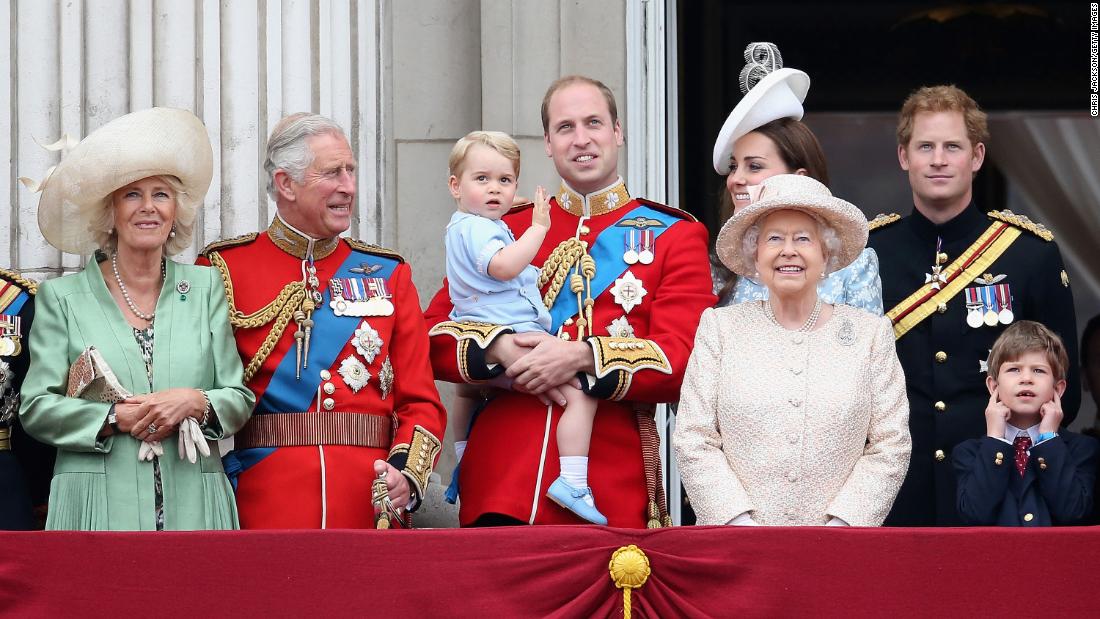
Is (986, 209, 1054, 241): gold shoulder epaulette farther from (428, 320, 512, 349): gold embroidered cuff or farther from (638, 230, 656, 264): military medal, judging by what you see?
(428, 320, 512, 349): gold embroidered cuff

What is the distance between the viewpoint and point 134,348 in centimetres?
454

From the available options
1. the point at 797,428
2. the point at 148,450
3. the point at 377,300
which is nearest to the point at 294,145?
the point at 377,300

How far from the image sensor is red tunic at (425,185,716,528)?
15.5 ft

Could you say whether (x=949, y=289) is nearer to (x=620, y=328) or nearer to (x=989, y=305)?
(x=989, y=305)

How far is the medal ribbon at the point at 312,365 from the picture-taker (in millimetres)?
4703

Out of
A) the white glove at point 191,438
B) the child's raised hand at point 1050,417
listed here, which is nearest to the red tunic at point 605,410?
the white glove at point 191,438

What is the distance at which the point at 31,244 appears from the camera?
6.25 metres

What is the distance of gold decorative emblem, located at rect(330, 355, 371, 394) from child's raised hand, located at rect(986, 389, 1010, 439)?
1.56 m

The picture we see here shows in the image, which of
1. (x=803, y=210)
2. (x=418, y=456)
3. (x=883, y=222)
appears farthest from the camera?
(x=883, y=222)

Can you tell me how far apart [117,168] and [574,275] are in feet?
3.97

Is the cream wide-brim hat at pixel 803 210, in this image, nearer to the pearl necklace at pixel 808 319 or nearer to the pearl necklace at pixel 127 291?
the pearl necklace at pixel 808 319

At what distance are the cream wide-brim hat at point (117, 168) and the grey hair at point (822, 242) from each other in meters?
1.39

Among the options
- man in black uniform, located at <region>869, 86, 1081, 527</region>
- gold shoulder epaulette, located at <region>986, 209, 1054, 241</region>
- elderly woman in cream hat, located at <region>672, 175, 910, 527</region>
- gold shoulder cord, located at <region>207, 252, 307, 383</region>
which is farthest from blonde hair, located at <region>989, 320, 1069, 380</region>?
gold shoulder cord, located at <region>207, 252, 307, 383</region>

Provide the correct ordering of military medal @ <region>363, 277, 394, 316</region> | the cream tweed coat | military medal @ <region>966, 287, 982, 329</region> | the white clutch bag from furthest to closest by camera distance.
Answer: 1. military medal @ <region>966, 287, 982, 329</region>
2. military medal @ <region>363, 277, 394, 316</region>
3. the white clutch bag
4. the cream tweed coat
